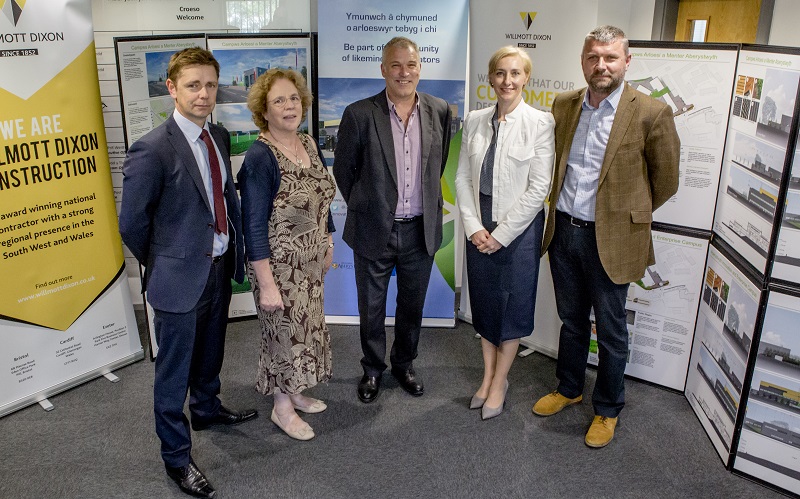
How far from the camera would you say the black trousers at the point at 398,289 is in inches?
128

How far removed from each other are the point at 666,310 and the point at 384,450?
5.17 feet

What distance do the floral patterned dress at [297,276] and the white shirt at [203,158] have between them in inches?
7.5

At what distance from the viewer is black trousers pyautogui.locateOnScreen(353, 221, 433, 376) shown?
10.7 feet

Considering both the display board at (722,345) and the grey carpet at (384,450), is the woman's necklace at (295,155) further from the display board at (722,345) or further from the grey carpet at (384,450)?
the display board at (722,345)

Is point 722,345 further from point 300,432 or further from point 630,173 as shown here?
point 300,432

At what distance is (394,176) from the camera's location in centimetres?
313

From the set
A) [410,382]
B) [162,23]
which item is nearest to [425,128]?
[410,382]

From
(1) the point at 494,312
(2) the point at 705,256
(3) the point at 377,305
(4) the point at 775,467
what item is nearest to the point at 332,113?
(3) the point at 377,305

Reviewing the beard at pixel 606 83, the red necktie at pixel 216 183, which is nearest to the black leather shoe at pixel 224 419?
the red necktie at pixel 216 183

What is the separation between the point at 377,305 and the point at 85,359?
1.60 m

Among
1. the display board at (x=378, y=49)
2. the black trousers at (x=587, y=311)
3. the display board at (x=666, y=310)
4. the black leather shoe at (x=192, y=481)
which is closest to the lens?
the black leather shoe at (x=192, y=481)

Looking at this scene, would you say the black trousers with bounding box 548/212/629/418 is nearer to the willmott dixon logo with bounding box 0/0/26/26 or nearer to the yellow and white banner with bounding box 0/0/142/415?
the yellow and white banner with bounding box 0/0/142/415

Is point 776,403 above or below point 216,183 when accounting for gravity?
below

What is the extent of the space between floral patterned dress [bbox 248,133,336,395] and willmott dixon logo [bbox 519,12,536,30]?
142cm
